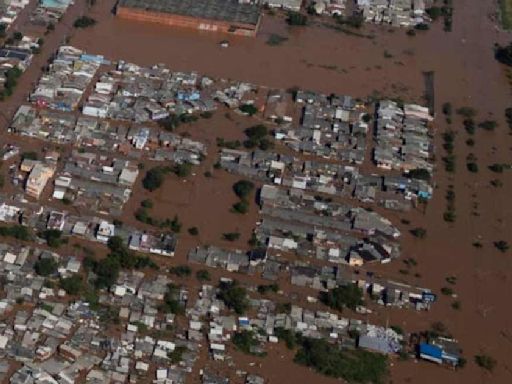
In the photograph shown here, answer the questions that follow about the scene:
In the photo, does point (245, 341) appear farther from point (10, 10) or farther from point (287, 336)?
point (10, 10)

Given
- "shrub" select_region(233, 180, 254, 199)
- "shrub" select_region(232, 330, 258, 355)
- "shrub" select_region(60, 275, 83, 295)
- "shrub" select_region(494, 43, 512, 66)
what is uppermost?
"shrub" select_region(494, 43, 512, 66)

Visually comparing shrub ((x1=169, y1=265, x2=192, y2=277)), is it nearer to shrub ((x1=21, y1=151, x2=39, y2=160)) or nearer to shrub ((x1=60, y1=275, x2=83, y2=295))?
shrub ((x1=60, y1=275, x2=83, y2=295))

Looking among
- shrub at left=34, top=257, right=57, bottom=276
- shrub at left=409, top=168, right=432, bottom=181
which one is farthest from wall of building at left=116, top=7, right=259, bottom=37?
shrub at left=34, top=257, right=57, bottom=276

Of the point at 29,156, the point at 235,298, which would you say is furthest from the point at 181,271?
the point at 29,156

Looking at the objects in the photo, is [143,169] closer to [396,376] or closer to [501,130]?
[396,376]

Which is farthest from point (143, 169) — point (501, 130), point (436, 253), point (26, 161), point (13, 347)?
point (501, 130)

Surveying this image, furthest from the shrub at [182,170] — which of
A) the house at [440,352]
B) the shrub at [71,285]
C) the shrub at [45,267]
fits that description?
the house at [440,352]
